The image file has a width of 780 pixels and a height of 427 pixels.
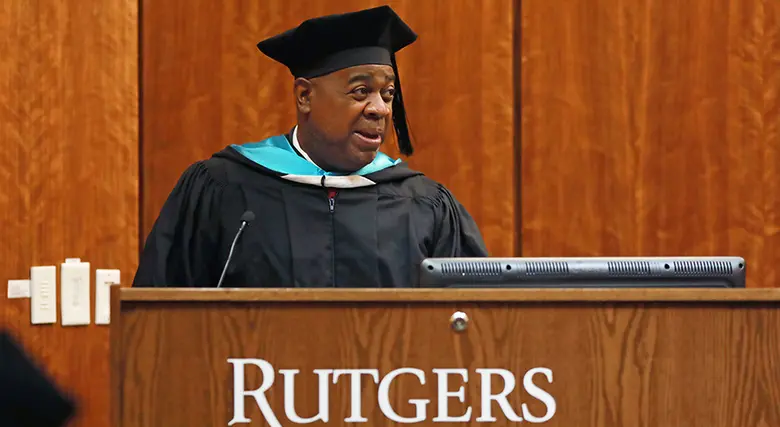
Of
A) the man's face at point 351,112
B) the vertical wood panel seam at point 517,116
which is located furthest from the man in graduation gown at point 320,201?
the vertical wood panel seam at point 517,116

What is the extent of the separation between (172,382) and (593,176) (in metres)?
2.23

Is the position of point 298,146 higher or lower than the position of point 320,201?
higher

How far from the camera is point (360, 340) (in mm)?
1704

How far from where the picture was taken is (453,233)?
2.88 m

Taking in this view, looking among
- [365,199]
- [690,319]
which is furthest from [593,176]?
[690,319]

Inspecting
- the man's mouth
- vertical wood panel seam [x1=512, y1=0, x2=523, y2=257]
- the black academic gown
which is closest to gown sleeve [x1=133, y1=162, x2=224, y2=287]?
the black academic gown

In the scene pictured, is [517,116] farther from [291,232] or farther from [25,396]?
[25,396]

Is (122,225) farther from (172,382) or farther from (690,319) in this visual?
(690,319)

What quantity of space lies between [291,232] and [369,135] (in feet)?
1.04

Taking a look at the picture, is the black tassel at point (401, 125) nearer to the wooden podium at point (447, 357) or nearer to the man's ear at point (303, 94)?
the man's ear at point (303, 94)

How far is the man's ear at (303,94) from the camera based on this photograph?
282cm

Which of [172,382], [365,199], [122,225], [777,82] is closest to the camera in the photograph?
[172,382]

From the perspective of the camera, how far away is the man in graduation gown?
271 cm

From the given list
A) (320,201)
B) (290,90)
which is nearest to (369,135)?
(320,201)
